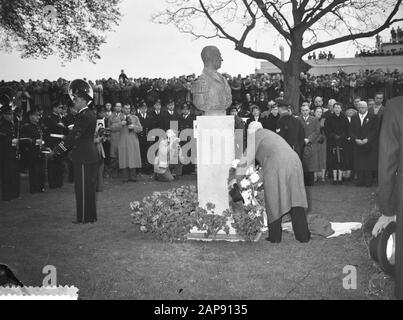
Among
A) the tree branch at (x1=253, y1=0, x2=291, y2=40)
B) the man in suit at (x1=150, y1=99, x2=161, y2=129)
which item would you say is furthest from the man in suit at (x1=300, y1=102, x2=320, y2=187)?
the tree branch at (x1=253, y1=0, x2=291, y2=40)

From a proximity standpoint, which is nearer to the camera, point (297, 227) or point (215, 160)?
point (297, 227)

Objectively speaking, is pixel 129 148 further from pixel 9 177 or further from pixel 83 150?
pixel 83 150

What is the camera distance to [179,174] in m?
14.8

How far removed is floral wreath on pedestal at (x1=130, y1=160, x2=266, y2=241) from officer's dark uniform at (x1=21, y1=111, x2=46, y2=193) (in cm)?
508

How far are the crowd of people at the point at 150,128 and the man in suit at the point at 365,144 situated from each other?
3 centimetres

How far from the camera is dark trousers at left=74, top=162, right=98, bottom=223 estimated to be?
8.47 metres

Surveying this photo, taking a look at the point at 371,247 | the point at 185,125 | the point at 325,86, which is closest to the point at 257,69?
the point at 325,86

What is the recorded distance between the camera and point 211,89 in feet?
26.0

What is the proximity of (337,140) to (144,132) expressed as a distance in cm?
602

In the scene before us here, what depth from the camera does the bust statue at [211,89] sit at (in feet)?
26.0

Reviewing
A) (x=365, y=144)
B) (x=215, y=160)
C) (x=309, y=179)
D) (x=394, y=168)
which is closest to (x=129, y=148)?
(x=309, y=179)

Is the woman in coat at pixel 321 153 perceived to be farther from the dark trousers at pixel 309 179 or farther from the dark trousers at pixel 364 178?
the dark trousers at pixel 364 178

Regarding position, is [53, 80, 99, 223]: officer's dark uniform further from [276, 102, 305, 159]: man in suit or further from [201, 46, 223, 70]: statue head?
[276, 102, 305, 159]: man in suit
